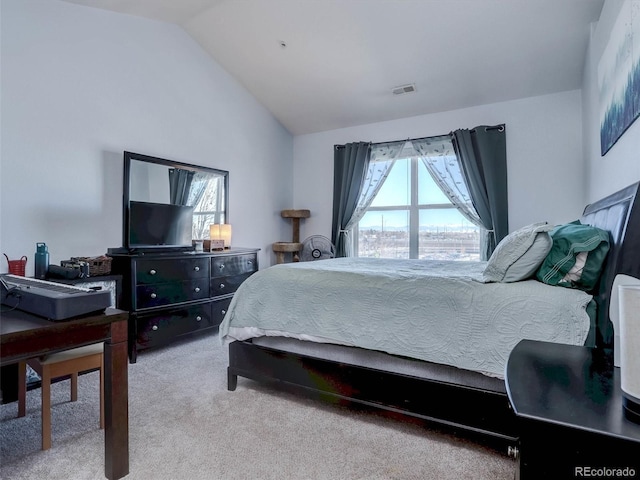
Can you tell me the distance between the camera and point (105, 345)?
130cm

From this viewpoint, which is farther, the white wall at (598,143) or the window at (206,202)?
the window at (206,202)

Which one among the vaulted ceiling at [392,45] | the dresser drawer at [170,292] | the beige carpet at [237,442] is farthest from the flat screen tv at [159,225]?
the vaulted ceiling at [392,45]

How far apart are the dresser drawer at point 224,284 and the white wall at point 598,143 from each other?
3.12 metres

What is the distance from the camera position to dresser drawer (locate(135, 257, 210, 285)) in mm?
2742

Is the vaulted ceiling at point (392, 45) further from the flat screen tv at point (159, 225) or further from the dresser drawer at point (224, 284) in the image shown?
the dresser drawer at point (224, 284)

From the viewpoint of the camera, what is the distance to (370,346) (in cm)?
173

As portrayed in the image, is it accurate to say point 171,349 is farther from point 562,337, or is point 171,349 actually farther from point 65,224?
point 562,337

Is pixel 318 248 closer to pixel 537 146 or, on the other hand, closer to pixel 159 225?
pixel 159 225

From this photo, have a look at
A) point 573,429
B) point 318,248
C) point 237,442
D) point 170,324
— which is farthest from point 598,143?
point 170,324

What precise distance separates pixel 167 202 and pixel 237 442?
7.76 ft

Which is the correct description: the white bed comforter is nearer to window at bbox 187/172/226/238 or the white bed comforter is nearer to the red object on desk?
the red object on desk

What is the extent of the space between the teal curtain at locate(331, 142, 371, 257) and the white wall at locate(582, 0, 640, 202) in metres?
2.28

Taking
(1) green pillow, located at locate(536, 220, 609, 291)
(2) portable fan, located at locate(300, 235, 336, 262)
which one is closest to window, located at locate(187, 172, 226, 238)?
(2) portable fan, located at locate(300, 235, 336, 262)

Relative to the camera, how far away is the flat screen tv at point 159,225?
2.98 m
